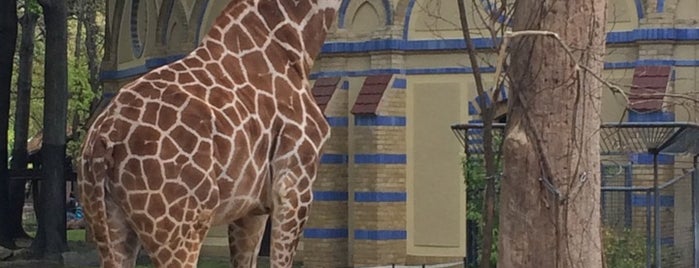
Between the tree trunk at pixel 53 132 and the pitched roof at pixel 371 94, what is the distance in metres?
5.63

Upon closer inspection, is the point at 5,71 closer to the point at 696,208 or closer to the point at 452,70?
the point at 452,70

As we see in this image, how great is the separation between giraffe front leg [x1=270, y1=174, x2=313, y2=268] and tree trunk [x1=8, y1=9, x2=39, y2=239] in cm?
1984

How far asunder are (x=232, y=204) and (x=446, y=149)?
1289cm

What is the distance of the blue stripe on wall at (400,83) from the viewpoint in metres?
20.0

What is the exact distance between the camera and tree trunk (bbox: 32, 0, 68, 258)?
22234mm

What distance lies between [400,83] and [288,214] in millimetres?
12492

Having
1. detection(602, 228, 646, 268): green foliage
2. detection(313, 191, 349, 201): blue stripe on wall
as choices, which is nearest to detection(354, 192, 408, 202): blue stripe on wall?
detection(313, 191, 349, 201): blue stripe on wall

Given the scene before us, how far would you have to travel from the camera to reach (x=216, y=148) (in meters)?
7.26

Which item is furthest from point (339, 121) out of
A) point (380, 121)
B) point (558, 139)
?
point (558, 139)

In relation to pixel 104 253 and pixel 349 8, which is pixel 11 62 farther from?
pixel 104 253

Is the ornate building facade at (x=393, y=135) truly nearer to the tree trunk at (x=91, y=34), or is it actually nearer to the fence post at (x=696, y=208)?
the fence post at (x=696, y=208)

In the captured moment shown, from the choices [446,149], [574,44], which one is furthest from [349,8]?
[574,44]

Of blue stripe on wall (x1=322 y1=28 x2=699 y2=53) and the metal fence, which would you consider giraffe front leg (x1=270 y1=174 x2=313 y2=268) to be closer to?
the metal fence

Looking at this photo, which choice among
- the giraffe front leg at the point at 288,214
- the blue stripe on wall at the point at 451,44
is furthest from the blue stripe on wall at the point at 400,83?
the giraffe front leg at the point at 288,214
